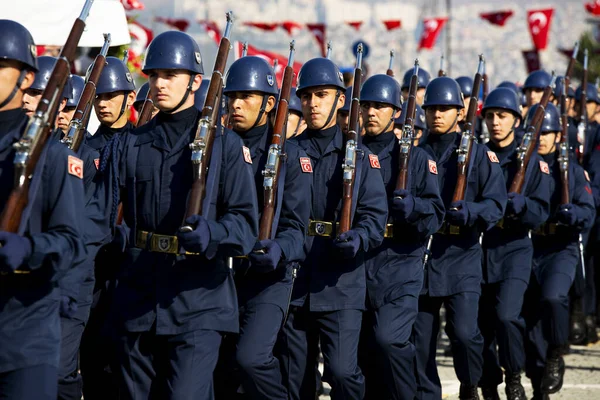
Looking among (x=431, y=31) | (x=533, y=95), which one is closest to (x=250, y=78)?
(x=533, y=95)

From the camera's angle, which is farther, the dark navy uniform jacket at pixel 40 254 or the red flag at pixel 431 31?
the red flag at pixel 431 31

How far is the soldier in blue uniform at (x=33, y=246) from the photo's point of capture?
16.0ft

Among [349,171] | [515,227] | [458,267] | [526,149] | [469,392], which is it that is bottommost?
[469,392]

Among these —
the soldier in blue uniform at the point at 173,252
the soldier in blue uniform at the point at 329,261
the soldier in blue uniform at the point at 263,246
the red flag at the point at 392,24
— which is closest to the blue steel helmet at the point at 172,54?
the soldier in blue uniform at the point at 173,252

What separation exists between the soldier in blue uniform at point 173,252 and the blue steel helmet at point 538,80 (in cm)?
826

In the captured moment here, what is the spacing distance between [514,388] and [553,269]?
4.91 ft

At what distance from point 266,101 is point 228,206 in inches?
67.9

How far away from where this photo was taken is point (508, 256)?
989 cm

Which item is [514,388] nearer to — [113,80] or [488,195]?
[488,195]

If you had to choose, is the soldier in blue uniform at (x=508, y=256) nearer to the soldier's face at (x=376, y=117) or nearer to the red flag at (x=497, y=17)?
the soldier's face at (x=376, y=117)

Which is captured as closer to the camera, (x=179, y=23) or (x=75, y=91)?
(x=75, y=91)

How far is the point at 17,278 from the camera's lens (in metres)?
4.98

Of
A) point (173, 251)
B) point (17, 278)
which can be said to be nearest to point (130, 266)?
point (173, 251)

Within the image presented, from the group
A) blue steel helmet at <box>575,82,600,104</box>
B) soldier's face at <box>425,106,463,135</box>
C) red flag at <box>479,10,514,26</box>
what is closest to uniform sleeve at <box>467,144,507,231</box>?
soldier's face at <box>425,106,463,135</box>
